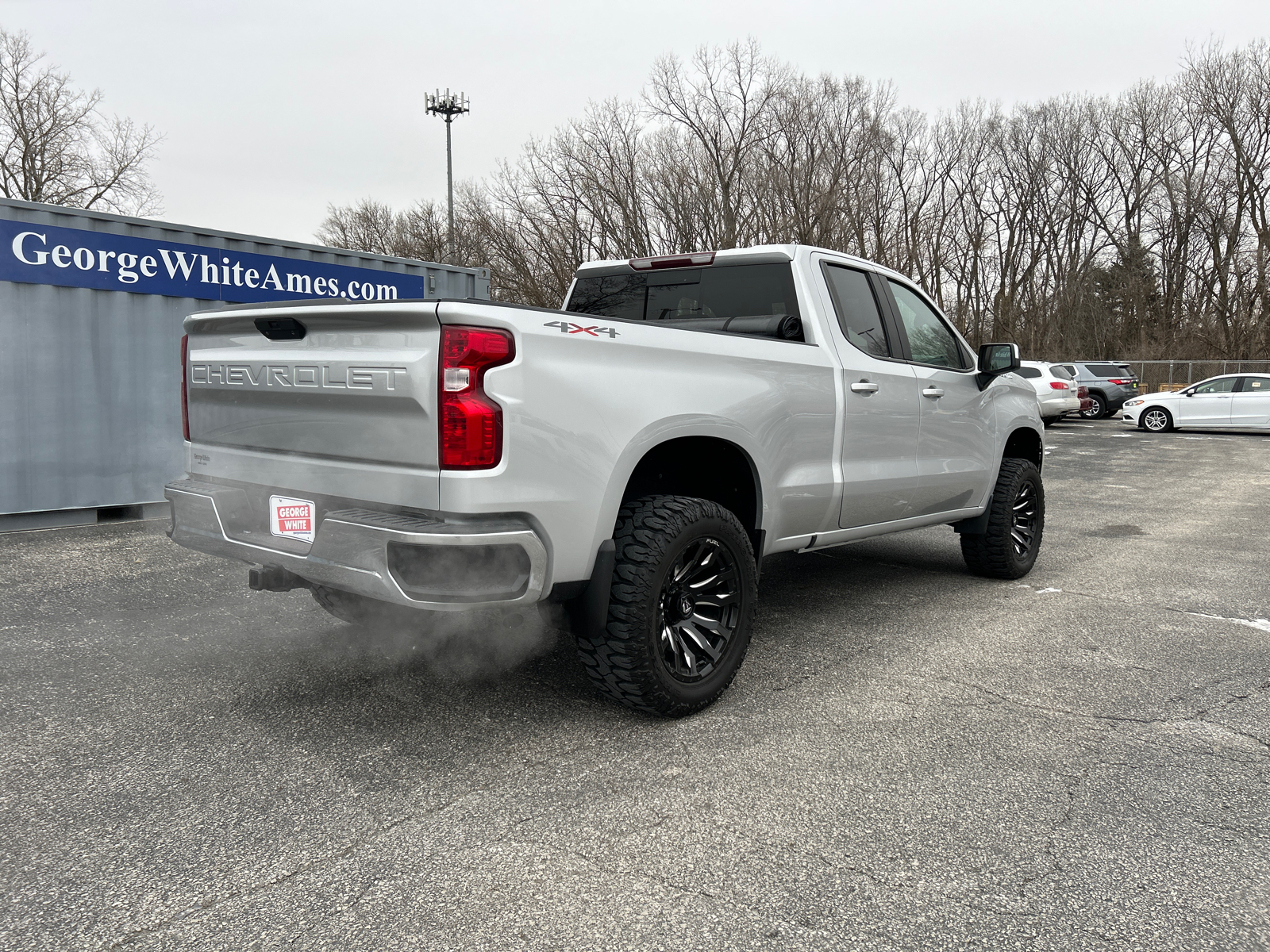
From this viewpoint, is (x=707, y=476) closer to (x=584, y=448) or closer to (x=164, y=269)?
(x=584, y=448)

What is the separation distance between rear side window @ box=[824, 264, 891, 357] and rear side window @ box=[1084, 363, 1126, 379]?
2440cm

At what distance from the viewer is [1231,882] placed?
2.39 metres

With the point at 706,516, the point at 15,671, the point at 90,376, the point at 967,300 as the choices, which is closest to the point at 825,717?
the point at 706,516

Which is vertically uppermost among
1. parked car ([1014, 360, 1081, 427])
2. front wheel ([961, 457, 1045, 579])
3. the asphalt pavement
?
parked car ([1014, 360, 1081, 427])

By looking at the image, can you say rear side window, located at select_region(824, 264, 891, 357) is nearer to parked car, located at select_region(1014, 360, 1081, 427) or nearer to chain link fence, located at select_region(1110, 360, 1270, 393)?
parked car, located at select_region(1014, 360, 1081, 427)

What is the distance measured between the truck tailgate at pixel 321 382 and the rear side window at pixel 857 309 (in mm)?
2394

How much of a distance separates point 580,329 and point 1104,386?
1039 inches

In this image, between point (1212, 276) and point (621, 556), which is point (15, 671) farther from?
point (1212, 276)

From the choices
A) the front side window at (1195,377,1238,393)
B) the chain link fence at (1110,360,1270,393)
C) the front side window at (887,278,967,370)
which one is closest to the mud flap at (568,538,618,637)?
the front side window at (887,278,967,370)

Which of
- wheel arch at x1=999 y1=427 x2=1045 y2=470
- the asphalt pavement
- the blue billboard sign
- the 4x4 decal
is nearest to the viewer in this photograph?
the asphalt pavement

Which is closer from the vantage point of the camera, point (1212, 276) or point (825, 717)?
point (825, 717)

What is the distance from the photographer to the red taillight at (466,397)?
279cm

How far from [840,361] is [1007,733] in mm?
1829

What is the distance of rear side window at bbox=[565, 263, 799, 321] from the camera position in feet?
14.4
